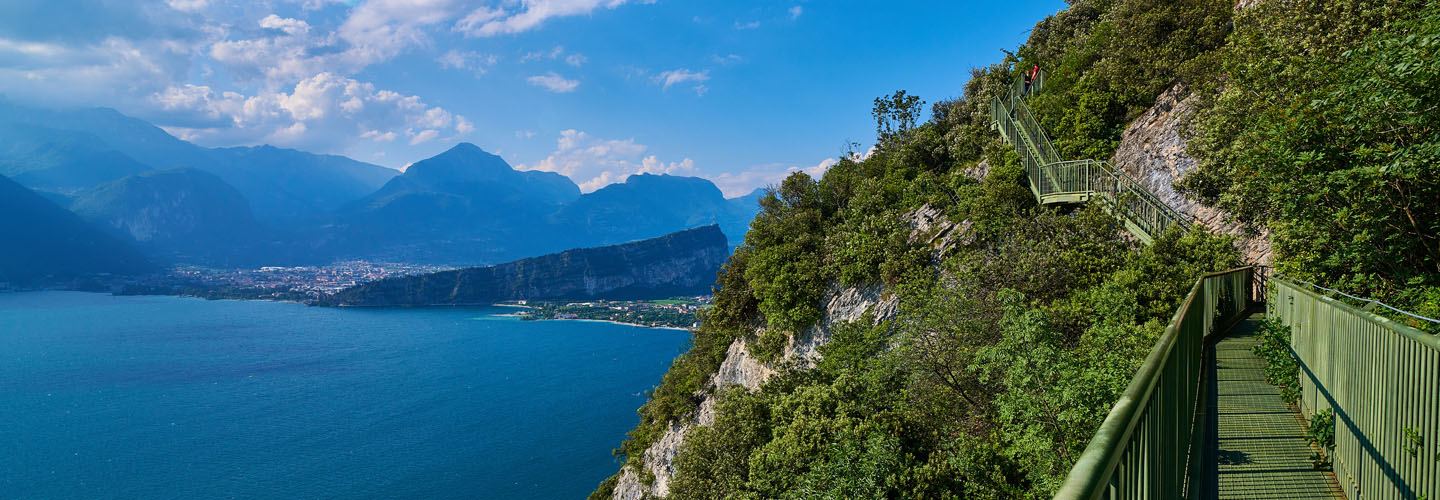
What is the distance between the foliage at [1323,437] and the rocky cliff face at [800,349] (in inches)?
474

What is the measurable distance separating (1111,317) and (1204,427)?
4.67 meters

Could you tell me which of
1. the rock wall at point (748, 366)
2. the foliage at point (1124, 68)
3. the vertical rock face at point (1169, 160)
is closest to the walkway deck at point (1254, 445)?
the vertical rock face at point (1169, 160)

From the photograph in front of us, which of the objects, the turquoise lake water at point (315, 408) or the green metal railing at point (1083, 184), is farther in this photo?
the turquoise lake water at point (315, 408)

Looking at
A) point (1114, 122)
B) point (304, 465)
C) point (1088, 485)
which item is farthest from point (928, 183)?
point (304, 465)

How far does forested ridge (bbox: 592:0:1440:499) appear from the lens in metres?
8.23

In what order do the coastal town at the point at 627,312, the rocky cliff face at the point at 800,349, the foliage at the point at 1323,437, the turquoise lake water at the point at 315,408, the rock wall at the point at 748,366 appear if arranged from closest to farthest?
the foliage at the point at 1323,437
the rocky cliff face at the point at 800,349
the rock wall at the point at 748,366
the turquoise lake water at the point at 315,408
the coastal town at the point at 627,312

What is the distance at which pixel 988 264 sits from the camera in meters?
16.0

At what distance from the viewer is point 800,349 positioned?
2298cm

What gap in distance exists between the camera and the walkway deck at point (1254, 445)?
17.3ft

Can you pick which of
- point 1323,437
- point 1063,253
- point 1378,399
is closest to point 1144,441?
point 1378,399

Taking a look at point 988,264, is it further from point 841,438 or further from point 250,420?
point 250,420

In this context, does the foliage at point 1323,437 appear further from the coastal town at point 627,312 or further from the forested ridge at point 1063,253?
the coastal town at point 627,312

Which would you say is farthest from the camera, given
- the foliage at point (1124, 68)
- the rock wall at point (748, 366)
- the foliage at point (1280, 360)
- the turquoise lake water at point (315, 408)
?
the turquoise lake water at point (315, 408)

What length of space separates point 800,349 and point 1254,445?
17015 mm
